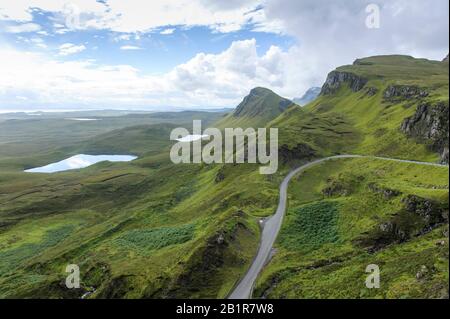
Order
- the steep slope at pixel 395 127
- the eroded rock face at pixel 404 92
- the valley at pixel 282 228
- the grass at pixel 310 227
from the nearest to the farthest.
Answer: the valley at pixel 282 228 < the grass at pixel 310 227 < the steep slope at pixel 395 127 < the eroded rock face at pixel 404 92

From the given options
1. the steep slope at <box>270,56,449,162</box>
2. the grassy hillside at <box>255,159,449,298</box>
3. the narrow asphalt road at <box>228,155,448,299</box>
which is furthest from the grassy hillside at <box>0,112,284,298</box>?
the steep slope at <box>270,56,449,162</box>

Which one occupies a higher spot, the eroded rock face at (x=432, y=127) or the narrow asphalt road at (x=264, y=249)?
the eroded rock face at (x=432, y=127)

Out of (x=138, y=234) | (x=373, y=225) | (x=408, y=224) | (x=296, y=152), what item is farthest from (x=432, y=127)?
(x=138, y=234)

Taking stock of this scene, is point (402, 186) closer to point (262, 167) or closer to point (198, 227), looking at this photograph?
point (198, 227)

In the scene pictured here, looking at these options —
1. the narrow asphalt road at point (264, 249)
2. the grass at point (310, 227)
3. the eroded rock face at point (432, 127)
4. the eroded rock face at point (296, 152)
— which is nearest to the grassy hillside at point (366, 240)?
the grass at point (310, 227)

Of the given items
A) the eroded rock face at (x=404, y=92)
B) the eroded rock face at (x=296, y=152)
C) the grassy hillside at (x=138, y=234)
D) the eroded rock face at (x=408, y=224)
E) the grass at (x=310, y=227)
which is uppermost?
the eroded rock face at (x=404, y=92)

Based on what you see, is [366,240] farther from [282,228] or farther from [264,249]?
[264,249]

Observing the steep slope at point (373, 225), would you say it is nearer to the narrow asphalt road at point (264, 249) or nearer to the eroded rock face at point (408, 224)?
the eroded rock face at point (408, 224)
